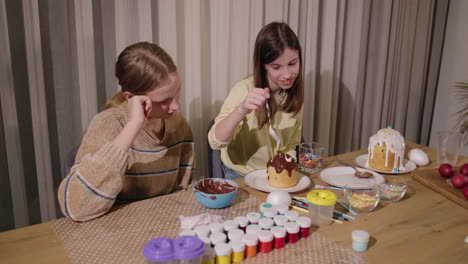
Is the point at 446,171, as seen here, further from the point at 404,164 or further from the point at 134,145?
the point at 134,145

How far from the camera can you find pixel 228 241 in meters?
0.93

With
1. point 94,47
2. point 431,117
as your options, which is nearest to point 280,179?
point 94,47

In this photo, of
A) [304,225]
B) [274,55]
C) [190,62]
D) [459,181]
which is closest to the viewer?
[304,225]

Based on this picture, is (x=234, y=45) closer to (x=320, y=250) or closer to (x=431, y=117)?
(x=320, y=250)

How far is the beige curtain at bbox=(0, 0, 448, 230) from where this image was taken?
66.0 inches

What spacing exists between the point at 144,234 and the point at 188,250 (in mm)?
269

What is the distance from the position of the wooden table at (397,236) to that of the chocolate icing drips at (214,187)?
0.11 metres

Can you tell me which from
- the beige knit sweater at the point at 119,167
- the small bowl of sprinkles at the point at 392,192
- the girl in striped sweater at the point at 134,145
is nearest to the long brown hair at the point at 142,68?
the girl in striped sweater at the point at 134,145

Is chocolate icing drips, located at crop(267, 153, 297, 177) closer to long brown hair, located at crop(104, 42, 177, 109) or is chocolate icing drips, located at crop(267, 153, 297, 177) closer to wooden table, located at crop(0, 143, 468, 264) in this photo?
wooden table, located at crop(0, 143, 468, 264)

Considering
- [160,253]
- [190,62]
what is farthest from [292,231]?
[190,62]

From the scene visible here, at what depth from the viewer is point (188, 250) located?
78 centimetres

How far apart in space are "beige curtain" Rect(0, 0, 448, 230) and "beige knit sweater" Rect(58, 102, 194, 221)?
58 centimetres

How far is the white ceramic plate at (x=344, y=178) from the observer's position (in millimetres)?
1383

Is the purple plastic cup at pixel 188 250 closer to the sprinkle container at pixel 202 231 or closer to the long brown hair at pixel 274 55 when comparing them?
the sprinkle container at pixel 202 231
